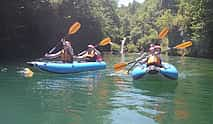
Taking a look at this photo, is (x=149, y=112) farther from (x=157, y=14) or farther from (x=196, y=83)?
(x=157, y=14)

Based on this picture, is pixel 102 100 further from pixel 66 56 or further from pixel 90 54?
pixel 90 54

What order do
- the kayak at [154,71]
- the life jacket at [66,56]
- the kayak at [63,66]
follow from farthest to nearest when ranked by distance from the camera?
the life jacket at [66,56], the kayak at [63,66], the kayak at [154,71]

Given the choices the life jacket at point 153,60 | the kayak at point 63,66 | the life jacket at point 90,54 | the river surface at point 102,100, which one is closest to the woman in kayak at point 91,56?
the life jacket at point 90,54

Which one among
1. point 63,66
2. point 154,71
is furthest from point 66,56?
point 154,71

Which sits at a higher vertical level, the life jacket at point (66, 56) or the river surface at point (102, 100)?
the life jacket at point (66, 56)

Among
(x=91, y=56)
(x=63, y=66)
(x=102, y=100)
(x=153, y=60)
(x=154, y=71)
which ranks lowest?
(x=102, y=100)

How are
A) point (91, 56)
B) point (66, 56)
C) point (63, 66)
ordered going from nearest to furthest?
1. point (63, 66)
2. point (66, 56)
3. point (91, 56)

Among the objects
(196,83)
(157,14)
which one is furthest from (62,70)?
(157,14)

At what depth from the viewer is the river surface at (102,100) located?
29.8 feet

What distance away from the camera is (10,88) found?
13430 millimetres

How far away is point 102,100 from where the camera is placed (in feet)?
37.4

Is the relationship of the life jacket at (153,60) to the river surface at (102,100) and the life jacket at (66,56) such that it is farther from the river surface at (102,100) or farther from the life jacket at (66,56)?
the life jacket at (66,56)

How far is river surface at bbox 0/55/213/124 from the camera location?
9.07 meters

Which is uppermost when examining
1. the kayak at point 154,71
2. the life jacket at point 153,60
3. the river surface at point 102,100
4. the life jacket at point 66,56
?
the life jacket at point 66,56
